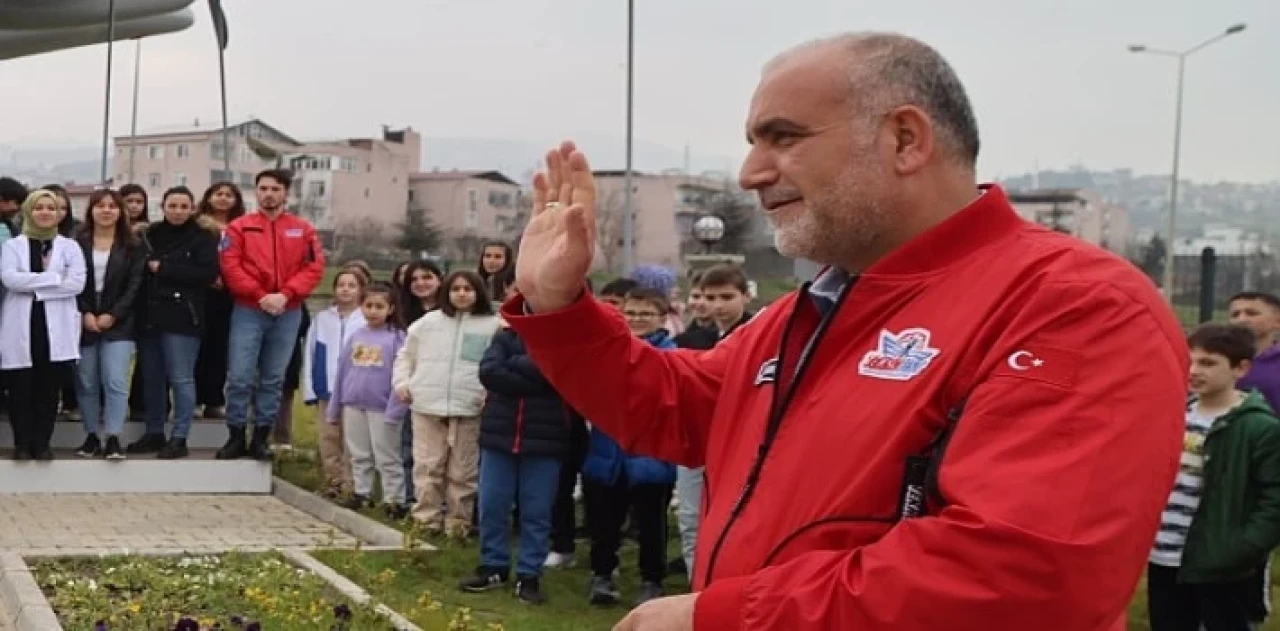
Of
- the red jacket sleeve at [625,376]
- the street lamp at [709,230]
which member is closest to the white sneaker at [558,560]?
the red jacket sleeve at [625,376]

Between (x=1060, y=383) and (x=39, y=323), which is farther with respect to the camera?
(x=39, y=323)

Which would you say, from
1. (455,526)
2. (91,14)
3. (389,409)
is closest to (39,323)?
(389,409)

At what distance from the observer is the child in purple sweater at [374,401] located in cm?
894

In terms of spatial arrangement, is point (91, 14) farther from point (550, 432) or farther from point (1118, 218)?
point (1118, 218)

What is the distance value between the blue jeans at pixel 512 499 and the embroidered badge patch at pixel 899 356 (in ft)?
17.4

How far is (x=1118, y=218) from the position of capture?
84.9m

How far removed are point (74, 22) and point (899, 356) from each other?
21088 mm

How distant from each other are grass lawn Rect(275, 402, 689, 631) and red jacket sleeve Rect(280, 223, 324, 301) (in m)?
2.02

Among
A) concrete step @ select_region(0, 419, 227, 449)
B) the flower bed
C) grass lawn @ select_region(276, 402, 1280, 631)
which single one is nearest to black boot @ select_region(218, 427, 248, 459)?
concrete step @ select_region(0, 419, 227, 449)

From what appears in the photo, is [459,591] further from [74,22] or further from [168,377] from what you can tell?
[74,22]

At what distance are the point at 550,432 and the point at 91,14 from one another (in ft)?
52.7

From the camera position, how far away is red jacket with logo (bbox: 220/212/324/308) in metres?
9.59

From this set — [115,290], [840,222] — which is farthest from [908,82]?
[115,290]

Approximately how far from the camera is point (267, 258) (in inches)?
379
